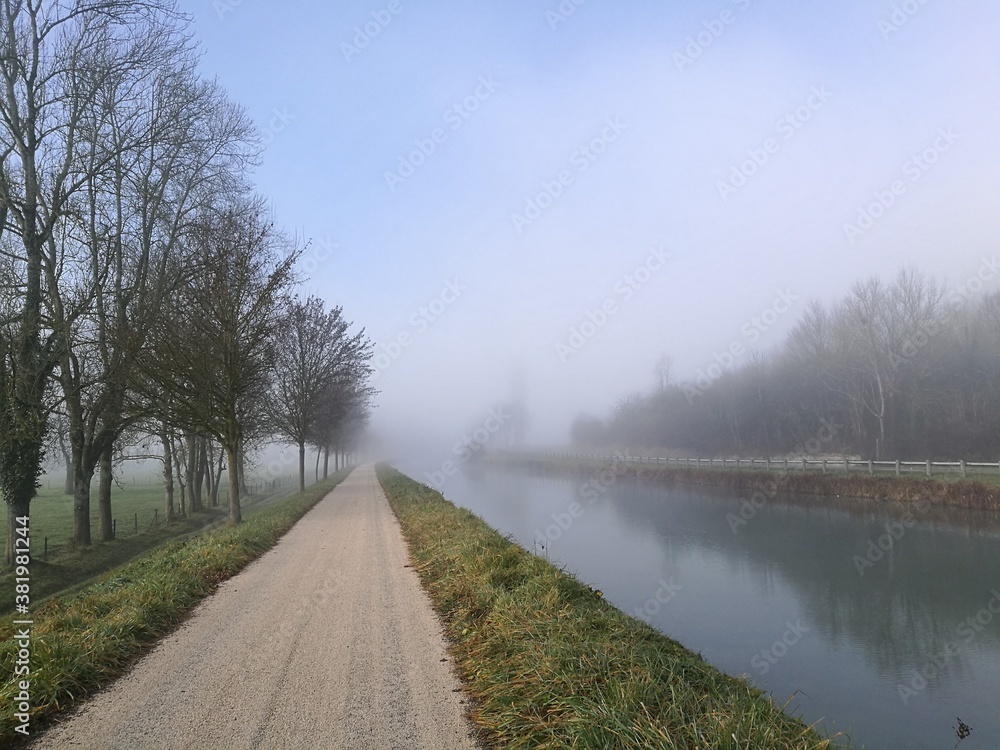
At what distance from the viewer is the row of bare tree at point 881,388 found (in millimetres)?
31562

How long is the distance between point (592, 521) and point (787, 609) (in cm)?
1188

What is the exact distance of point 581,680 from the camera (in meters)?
4.54

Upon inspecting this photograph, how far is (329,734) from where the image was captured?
13.6 ft

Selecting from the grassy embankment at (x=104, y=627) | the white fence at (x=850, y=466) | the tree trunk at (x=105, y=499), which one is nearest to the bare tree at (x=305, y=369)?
the tree trunk at (x=105, y=499)

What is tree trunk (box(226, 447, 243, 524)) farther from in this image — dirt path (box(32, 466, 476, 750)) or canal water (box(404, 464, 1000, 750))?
dirt path (box(32, 466, 476, 750))

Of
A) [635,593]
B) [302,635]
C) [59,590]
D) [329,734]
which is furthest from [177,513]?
[329,734]

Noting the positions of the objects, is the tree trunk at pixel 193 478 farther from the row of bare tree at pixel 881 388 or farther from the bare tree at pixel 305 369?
the row of bare tree at pixel 881 388

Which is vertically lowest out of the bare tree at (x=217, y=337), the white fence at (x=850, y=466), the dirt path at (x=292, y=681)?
the white fence at (x=850, y=466)

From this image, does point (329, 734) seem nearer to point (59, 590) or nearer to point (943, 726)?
point (943, 726)

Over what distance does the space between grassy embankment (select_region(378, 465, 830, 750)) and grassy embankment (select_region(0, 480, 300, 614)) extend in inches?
437

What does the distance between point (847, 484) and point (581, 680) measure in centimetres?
2460

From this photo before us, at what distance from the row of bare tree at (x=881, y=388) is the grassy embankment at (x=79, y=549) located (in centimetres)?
3337

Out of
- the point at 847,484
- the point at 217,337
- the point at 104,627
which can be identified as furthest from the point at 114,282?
the point at 847,484

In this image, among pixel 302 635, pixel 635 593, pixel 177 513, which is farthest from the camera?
pixel 177 513
